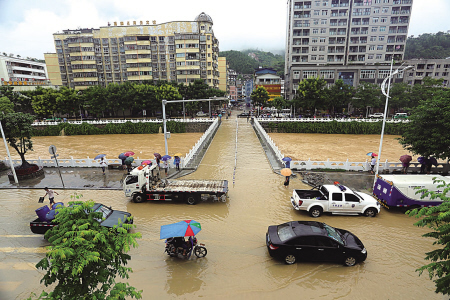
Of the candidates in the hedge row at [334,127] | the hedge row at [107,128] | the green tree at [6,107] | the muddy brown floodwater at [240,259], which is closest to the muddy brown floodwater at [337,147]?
the hedge row at [334,127]

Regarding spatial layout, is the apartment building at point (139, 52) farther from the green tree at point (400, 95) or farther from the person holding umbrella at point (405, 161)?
the person holding umbrella at point (405, 161)

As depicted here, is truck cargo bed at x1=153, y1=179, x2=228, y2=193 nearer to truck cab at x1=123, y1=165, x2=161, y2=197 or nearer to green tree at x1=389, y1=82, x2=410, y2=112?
truck cab at x1=123, y1=165, x2=161, y2=197

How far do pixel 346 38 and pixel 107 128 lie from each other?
62008mm

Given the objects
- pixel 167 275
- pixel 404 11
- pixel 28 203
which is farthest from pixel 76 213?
pixel 404 11

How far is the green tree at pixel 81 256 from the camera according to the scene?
407cm

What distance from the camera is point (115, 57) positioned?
216 ft

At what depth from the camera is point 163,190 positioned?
500 inches

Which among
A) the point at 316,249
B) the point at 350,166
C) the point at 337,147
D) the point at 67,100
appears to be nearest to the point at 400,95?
the point at 337,147

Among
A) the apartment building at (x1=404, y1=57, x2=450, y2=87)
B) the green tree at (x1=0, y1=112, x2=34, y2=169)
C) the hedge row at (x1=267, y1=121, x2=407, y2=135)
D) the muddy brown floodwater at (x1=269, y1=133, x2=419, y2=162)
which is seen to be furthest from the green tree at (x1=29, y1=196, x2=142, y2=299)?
the apartment building at (x1=404, y1=57, x2=450, y2=87)

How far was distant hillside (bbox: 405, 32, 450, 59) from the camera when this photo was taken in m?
77.1

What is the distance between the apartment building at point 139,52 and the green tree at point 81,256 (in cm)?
6155

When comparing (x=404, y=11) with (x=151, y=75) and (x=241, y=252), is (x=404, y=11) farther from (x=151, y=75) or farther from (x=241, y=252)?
(x=241, y=252)

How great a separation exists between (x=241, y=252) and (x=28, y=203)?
40.6 feet

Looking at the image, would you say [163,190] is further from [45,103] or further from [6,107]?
[45,103]
